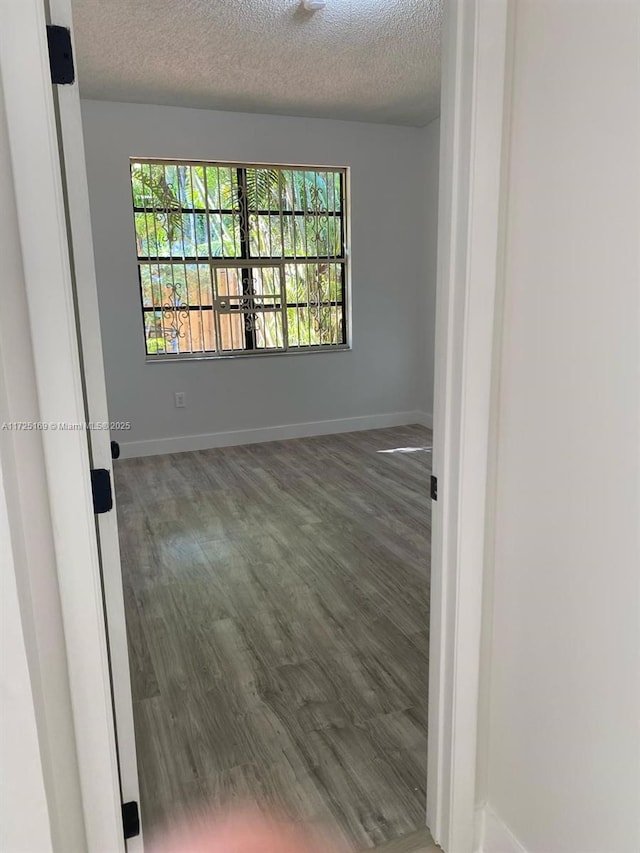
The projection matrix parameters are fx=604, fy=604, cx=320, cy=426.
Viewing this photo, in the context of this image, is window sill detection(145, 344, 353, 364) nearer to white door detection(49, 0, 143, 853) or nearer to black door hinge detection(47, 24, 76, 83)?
white door detection(49, 0, 143, 853)

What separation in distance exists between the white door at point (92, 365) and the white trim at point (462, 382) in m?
0.69

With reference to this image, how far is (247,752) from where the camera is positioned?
1833 millimetres

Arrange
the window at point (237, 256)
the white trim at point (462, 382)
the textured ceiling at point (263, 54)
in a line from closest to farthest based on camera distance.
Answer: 1. the white trim at point (462, 382)
2. the textured ceiling at point (263, 54)
3. the window at point (237, 256)

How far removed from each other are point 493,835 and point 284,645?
1.08 meters

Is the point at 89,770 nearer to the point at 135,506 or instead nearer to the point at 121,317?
the point at 135,506

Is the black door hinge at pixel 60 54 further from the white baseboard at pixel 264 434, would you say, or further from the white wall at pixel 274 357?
the white baseboard at pixel 264 434

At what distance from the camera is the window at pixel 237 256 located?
480 centimetres

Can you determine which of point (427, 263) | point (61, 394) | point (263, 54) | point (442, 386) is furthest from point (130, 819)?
point (427, 263)

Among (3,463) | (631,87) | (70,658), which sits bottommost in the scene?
(70,658)

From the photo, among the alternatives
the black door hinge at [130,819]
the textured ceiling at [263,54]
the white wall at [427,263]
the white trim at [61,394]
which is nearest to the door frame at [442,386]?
the white trim at [61,394]

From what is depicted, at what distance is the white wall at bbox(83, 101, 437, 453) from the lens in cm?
460

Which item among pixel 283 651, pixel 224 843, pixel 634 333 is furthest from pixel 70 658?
pixel 283 651

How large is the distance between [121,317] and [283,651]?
3.32 meters

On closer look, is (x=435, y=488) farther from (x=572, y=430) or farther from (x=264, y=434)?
(x=264, y=434)
